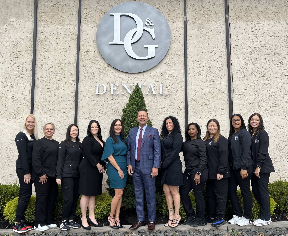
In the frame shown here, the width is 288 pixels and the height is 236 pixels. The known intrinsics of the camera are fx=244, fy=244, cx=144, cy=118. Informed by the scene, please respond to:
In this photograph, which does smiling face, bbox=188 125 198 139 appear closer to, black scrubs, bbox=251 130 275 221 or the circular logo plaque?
black scrubs, bbox=251 130 275 221

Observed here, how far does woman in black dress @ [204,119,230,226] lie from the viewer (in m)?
3.68

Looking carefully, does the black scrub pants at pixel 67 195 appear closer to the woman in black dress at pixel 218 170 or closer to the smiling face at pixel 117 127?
the smiling face at pixel 117 127

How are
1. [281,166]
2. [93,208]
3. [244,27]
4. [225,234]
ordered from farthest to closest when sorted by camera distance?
[244,27], [281,166], [93,208], [225,234]

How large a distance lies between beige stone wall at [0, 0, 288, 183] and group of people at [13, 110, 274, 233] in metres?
1.92

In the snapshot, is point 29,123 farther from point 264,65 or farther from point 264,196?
point 264,65

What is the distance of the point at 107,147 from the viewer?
3.70 m

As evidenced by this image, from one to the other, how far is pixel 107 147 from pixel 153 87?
8.24 feet

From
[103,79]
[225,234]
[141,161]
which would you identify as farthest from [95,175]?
[103,79]

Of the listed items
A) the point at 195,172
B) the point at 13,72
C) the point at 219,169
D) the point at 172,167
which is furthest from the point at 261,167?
the point at 13,72

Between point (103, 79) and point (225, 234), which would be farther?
point (103, 79)

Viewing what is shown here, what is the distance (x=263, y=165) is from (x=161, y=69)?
318 centimetres

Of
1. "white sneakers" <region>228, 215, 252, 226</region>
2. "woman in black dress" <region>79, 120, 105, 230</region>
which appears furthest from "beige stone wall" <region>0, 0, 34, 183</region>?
"white sneakers" <region>228, 215, 252, 226</region>

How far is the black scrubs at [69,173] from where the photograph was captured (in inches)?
145

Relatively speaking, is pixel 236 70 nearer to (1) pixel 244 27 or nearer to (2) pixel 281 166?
(1) pixel 244 27
